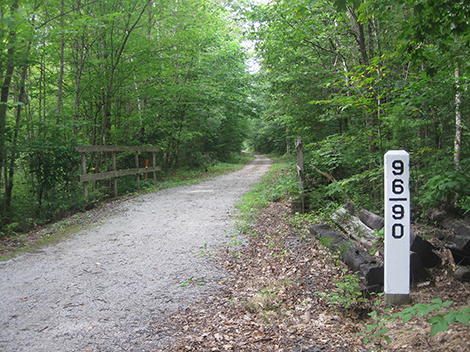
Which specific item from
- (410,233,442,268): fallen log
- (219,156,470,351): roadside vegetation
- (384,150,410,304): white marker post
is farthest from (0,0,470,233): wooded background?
(219,156,470,351): roadside vegetation

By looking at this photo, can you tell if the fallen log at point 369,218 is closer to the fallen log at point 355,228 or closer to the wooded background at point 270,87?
the fallen log at point 355,228

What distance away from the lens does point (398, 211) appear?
10.7 feet

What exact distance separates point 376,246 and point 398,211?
62.0 inches

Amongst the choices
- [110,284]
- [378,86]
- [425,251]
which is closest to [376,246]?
[425,251]

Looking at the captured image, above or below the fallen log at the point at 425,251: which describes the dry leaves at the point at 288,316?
below

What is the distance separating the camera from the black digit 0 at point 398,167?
3229 mm

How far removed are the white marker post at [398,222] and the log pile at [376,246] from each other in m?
0.46

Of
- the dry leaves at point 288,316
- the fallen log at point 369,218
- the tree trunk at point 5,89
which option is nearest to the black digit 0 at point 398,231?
the dry leaves at point 288,316

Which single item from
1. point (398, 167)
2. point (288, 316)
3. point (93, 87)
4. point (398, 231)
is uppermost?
point (93, 87)

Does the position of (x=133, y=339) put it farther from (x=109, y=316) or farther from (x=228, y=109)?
(x=228, y=109)

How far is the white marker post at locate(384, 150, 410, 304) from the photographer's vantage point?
323 cm

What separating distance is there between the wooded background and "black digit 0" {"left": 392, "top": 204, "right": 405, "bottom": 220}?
1169mm

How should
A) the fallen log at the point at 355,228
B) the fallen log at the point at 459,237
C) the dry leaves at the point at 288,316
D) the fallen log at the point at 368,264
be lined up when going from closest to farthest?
the dry leaves at the point at 288,316
the fallen log at the point at 368,264
the fallen log at the point at 459,237
the fallen log at the point at 355,228

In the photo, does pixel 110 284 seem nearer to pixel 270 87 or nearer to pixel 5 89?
pixel 5 89
